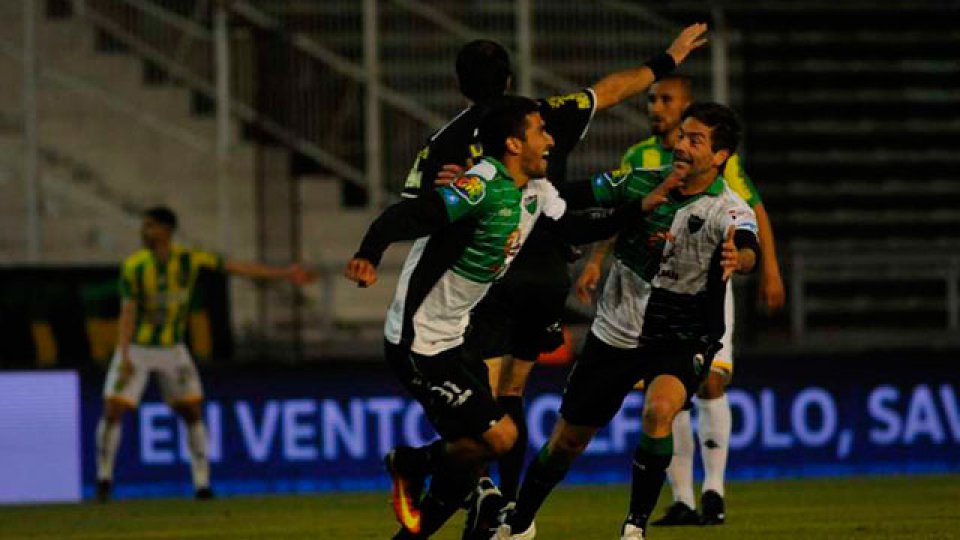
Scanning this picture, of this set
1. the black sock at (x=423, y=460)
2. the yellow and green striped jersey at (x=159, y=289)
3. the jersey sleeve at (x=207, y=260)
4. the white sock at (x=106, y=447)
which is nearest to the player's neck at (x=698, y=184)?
the black sock at (x=423, y=460)

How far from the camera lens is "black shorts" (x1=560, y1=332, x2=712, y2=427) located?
8984 millimetres

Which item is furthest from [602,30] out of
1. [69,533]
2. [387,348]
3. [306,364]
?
[387,348]

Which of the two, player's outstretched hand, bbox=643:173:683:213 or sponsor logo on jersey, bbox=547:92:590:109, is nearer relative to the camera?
player's outstretched hand, bbox=643:173:683:213

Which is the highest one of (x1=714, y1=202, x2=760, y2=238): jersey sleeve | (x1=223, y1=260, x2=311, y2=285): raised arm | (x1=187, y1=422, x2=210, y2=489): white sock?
(x1=714, y1=202, x2=760, y2=238): jersey sleeve

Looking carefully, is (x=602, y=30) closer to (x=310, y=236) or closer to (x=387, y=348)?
(x=310, y=236)

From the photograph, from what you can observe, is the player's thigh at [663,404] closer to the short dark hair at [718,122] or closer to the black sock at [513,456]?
the black sock at [513,456]

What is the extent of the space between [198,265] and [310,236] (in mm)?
2058

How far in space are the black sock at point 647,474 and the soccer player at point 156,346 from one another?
6429 millimetres

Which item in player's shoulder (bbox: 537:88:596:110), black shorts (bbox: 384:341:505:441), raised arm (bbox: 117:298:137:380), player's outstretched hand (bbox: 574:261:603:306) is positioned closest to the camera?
black shorts (bbox: 384:341:505:441)

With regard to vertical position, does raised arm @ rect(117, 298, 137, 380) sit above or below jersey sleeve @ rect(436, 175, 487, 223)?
below

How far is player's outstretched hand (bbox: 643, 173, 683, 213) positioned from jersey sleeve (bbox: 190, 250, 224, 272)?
5.94 meters

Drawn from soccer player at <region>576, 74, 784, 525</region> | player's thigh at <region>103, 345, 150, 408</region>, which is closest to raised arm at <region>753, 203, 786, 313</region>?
soccer player at <region>576, 74, 784, 525</region>

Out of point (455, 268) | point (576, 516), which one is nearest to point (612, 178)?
point (455, 268)

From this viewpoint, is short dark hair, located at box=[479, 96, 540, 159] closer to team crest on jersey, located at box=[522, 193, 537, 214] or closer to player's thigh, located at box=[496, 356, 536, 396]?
team crest on jersey, located at box=[522, 193, 537, 214]
